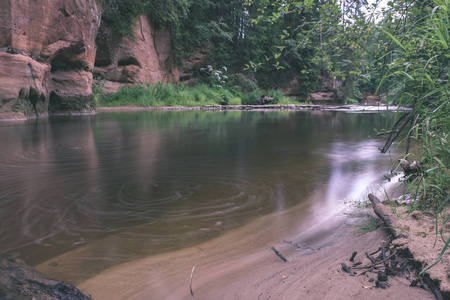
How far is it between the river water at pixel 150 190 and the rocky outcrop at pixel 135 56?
13.1 metres

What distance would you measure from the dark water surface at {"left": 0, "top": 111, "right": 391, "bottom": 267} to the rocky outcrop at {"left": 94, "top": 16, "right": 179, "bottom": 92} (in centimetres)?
1293

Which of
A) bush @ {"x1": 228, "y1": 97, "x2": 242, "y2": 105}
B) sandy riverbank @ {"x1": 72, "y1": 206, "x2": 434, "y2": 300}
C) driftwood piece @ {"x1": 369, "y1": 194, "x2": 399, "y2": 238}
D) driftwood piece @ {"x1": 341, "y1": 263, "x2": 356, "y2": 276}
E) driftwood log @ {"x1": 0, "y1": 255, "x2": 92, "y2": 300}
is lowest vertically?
sandy riverbank @ {"x1": 72, "y1": 206, "x2": 434, "y2": 300}

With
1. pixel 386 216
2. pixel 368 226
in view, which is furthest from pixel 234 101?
pixel 386 216

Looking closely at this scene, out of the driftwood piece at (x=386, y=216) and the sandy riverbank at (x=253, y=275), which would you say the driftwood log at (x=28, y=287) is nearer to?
the sandy riverbank at (x=253, y=275)

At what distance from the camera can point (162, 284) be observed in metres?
1.69

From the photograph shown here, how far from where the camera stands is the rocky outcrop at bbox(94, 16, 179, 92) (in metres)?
18.3

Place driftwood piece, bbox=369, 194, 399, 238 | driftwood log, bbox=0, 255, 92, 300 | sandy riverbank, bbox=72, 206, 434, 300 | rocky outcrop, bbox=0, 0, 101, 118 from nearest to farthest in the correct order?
driftwood log, bbox=0, 255, 92, 300
sandy riverbank, bbox=72, 206, 434, 300
driftwood piece, bbox=369, 194, 399, 238
rocky outcrop, bbox=0, 0, 101, 118

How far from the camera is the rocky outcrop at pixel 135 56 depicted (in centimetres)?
1828

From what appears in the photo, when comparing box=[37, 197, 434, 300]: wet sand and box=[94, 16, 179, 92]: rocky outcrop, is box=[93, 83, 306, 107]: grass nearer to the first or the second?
box=[94, 16, 179, 92]: rocky outcrop

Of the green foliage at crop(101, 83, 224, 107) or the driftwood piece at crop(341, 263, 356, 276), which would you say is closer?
the driftwood piece at crop(341, 263, 356, 276)

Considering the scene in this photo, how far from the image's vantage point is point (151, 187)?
3.42 m

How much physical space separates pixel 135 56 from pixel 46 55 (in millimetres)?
8310

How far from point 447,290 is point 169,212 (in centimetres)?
191

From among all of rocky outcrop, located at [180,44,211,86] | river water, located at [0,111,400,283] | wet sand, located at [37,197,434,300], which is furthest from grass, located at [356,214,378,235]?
rocky outcrop, located at [180,44,211,86]
